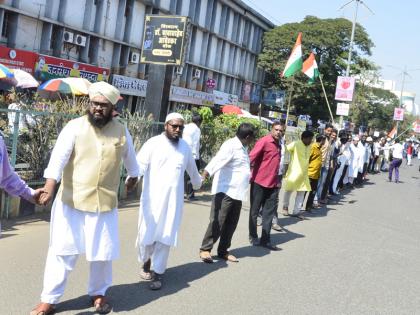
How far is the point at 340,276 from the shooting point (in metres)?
6.12

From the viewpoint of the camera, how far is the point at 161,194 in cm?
494

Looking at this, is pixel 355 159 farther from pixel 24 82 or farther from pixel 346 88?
pixel 24 82

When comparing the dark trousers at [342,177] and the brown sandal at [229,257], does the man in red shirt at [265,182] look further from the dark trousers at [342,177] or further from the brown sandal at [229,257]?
the dark trousers at [342,177]

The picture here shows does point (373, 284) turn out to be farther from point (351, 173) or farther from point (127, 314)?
point (351, 173)

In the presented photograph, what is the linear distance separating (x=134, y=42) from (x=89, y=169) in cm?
2773

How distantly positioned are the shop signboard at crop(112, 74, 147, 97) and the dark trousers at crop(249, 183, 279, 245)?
2264 centimetres

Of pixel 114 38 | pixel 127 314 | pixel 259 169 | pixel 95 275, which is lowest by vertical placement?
pixel 127 314

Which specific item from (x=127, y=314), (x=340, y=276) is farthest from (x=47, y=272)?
(x=340, y=276)

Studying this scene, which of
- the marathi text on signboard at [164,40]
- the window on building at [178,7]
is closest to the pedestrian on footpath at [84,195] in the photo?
the marathi text on signboard at [164,40]

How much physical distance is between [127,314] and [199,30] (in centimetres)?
3527

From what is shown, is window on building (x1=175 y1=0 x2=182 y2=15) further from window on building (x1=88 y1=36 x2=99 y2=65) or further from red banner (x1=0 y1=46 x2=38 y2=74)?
red banner (x1=0 y1=46 x2=38 y2=74)

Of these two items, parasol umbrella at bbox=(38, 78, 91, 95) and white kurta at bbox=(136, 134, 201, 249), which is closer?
white kurta at bbox=(136, 134, 201, 249)

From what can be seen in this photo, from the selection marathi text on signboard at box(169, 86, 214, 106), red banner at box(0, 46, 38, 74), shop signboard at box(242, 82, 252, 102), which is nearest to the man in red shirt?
red banner at box(0, 46, 38, 74)

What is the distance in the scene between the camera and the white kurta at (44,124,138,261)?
13.0 feet
